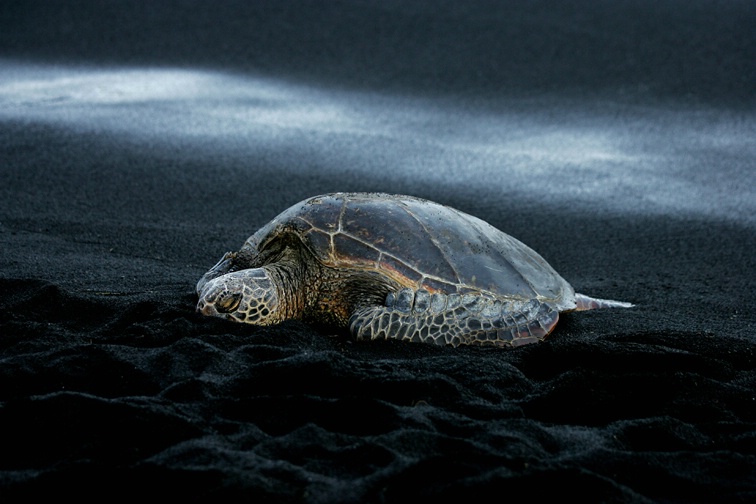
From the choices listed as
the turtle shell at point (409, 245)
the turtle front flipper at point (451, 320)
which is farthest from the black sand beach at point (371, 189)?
the turtle shell at point (409, 245)

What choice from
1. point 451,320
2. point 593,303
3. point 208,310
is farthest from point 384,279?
point 593,303

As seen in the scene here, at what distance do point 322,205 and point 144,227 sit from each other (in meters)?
1.91

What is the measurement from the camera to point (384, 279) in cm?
332

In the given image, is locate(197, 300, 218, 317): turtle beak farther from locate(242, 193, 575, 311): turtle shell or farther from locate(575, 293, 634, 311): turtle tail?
locate(575, 293, 634, 311): turtle tail

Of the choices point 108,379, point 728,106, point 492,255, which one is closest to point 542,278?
point 492,255

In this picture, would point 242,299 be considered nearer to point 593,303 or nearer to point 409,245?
point 409,245

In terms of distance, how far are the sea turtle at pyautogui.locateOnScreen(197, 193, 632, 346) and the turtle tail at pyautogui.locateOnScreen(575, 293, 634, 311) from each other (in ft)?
0.65

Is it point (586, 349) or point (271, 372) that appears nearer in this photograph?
point (271, 372)

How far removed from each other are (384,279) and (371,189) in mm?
2626

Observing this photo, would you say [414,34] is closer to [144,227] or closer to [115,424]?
[144,227]

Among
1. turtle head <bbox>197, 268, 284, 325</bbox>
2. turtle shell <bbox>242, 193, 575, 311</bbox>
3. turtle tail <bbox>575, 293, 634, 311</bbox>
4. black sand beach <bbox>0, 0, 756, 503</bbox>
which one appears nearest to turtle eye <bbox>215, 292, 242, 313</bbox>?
turtle head <bbox>197, 268, 284, 325</bbox>

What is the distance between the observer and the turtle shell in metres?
3.32

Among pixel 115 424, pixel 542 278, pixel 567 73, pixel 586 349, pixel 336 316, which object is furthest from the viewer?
pixel 567 73

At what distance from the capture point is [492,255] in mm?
3602
